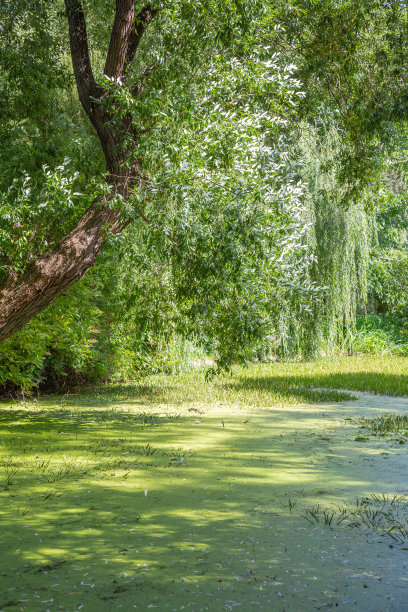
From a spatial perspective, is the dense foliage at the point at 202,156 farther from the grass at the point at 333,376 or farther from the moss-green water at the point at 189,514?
the grass at the point at 333,376

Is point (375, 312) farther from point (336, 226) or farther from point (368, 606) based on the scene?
point (368, 606)

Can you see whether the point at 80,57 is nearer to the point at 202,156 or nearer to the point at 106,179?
the point at 106,179

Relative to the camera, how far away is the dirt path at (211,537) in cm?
298

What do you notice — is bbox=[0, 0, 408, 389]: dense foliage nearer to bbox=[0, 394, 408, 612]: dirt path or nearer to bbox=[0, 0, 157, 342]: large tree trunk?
bbox=[0, 0, 157, 342]: large tree trunk

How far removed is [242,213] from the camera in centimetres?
629

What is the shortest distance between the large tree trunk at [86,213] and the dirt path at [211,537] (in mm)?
1441

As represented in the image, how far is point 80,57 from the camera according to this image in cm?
710

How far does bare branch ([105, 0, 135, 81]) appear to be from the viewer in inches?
272

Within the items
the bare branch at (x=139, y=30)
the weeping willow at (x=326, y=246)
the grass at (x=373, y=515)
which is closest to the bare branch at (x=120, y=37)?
the bare branch at (x=139, y=30)

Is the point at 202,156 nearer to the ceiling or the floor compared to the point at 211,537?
nearer to the ceiling

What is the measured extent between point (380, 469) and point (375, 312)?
18.3 m

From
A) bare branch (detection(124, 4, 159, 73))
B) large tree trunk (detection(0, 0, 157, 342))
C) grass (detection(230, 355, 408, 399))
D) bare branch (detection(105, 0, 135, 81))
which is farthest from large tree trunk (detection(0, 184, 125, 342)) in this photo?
grass (detection(230, 355, 408, 399))

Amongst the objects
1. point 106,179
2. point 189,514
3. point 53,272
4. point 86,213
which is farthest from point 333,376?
point 189,514

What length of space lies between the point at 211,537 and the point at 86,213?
3758 millimetres
